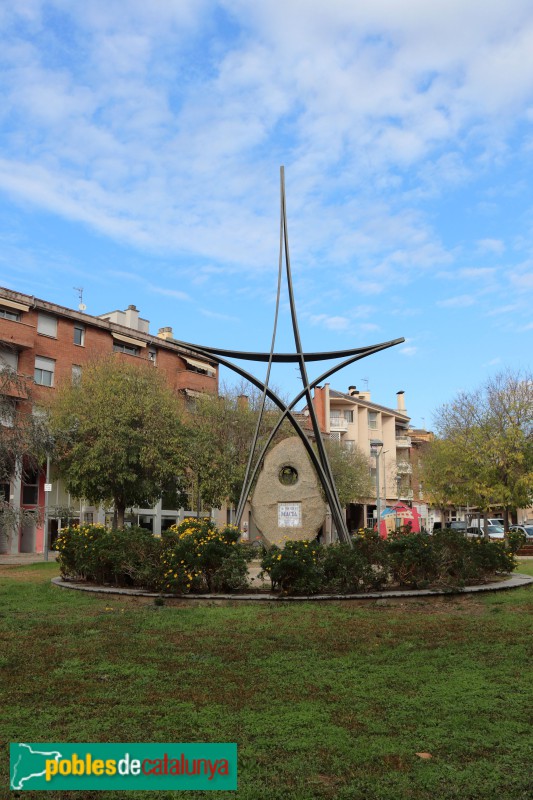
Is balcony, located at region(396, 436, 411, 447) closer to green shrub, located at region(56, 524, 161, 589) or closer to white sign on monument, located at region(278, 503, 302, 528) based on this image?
white sign on monument, located at region(278, 503, 302, 528)

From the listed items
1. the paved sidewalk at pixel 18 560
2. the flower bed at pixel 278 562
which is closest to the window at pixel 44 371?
the paved sidewalk at pixel 18 560

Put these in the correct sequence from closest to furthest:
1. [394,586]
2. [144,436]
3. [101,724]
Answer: [101,724] → [394,586] → [144,436]

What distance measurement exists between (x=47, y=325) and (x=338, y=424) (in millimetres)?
29196

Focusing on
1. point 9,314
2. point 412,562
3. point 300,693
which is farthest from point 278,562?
point 9,314

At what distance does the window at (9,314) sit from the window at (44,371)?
2.29 metres

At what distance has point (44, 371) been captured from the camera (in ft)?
121

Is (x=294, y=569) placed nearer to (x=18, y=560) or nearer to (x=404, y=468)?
(x=18, y=560)

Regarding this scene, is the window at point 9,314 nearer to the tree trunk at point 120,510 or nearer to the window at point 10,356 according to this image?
the window at point 10,356

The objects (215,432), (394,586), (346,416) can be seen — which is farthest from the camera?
(346,416)

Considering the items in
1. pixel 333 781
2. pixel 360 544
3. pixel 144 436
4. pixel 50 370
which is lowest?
pixel 333 781

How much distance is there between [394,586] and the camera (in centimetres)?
1181

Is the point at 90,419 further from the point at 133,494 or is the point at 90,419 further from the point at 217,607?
the point at 217,607

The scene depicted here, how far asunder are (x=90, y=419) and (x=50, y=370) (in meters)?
9.67

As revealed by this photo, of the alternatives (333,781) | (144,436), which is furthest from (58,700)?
(144,436)
